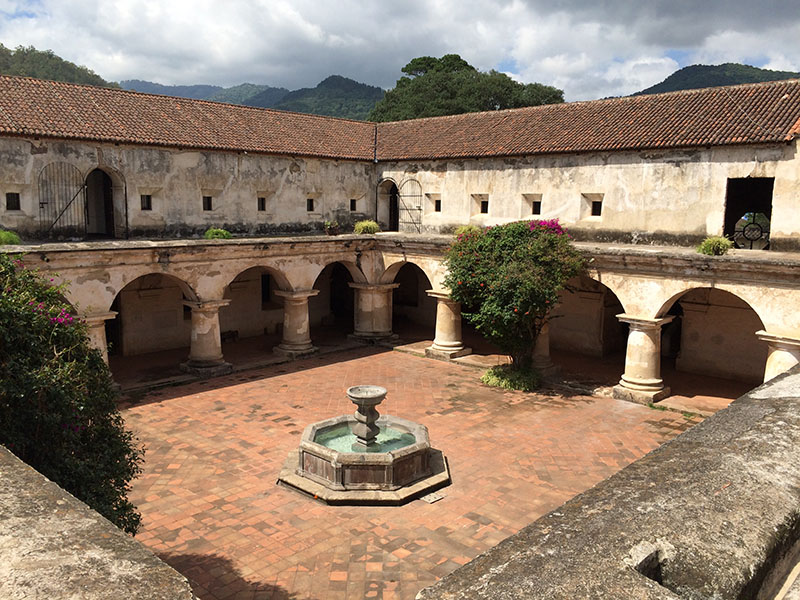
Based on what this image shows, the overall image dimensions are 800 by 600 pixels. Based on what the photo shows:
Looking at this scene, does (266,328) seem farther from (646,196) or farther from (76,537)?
(76,537)

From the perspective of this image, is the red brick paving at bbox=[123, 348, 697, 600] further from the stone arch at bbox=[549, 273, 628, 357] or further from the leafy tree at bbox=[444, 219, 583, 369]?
the stone arch at bbox=[549, 273, 628, 357]

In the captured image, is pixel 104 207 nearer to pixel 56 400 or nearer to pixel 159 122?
pixel 159 122

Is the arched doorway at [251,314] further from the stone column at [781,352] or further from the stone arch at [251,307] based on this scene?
the stone column at [781,352]

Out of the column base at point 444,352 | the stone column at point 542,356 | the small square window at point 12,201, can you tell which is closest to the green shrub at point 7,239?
the small square window at point 12,201

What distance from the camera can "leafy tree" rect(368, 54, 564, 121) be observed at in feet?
148

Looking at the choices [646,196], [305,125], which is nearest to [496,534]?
[646,196]

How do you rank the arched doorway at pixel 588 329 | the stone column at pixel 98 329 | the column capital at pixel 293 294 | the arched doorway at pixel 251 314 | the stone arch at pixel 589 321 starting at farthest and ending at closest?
the arched doorway at pixel 251 314, the stone arch at pixel 589 321, the arched doorway at pixel 588 329, the column capital at pixel 293 294, the stone column at pixel 98 329

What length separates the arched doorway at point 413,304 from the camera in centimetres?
2647

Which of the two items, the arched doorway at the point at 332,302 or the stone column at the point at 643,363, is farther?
the arched doorway at the point at 332,302

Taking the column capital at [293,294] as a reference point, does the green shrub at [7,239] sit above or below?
above

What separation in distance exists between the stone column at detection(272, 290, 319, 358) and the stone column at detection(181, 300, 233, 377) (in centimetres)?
254

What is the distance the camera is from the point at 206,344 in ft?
61.1

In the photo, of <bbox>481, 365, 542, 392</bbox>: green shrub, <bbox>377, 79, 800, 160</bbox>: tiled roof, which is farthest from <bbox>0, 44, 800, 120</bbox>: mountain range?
<bbox>481, 365, 542, 392</bbox>: green shrub

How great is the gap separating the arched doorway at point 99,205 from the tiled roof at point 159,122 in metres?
2.23
